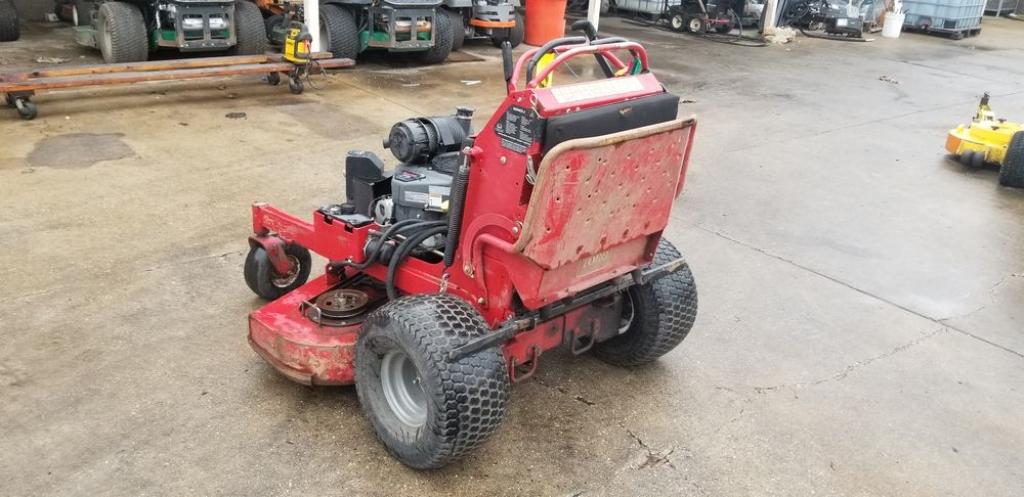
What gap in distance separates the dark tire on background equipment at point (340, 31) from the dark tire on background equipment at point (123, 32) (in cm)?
196

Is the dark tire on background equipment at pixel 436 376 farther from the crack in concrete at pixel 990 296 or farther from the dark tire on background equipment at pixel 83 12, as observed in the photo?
the dark tire on background equipment at pixel 83 12

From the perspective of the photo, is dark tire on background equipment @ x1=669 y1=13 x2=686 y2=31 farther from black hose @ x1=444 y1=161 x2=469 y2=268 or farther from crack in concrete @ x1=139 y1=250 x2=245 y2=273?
→ black hose @ x1=444 y1=161 x2=469 y2=268

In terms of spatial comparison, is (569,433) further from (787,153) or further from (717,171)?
(787,153)

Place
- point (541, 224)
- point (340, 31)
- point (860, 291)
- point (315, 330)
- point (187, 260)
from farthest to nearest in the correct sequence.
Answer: point (340, 31) < point (860, 291) < point (187, 260) < point (315, 330) < point (541, 224)

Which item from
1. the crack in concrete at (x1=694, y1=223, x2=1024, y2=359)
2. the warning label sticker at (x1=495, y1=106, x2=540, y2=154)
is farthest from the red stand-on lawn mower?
the crack in concrete at (x1=694, y1=223, x2=1024, y2=359)

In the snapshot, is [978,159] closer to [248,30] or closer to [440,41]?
[440,41]

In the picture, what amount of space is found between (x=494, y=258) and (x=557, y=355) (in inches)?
43.0

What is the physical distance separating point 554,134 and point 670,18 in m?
14.3

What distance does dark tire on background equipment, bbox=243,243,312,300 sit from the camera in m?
4.14

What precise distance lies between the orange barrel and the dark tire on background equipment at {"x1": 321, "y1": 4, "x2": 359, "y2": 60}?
356 centimetres

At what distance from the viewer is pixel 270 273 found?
419 cm

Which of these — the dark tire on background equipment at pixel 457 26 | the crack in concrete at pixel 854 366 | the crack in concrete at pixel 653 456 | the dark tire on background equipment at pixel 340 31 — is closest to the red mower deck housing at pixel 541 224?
the crack in concrete at pixel 653 456

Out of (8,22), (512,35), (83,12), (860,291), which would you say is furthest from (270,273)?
(512,35)

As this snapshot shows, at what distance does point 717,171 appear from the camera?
702 centimetres
